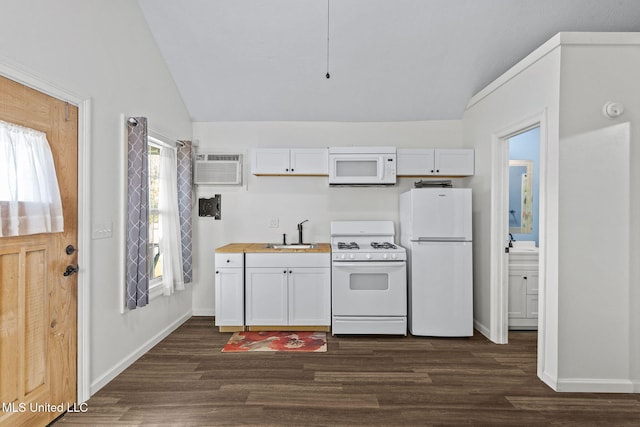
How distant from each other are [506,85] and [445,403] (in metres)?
2.73

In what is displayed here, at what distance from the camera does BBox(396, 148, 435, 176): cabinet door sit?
378 centimetres

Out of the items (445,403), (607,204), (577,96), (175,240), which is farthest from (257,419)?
(577,96)

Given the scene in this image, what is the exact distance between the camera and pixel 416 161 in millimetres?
3785

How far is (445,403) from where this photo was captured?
7.38 ft

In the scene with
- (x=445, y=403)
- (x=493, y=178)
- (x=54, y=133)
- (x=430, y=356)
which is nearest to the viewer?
(x=54, y=133)

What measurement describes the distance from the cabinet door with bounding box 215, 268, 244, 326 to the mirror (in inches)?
131

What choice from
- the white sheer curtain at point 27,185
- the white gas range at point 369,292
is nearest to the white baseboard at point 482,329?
the white gas range at point 369,292

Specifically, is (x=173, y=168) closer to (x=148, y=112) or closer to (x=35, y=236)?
(x=148, y=112)

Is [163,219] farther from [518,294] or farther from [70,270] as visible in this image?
[518,294]

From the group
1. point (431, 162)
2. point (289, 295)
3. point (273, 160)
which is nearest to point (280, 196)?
point (273, 160)

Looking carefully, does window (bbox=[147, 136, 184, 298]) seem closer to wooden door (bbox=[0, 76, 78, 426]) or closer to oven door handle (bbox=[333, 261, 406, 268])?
wooden door (bbox=[0, 76, 78, 426])

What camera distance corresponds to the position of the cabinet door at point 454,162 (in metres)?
3.72

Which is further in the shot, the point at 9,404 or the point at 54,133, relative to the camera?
the point at 54,133

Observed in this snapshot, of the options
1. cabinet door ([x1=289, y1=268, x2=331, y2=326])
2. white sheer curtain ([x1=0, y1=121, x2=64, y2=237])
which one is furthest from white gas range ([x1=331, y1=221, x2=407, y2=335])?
white sheer curtain ([x1=0, y1=121, x2=64, y2=237])
